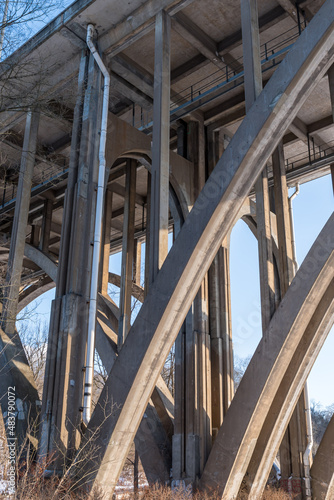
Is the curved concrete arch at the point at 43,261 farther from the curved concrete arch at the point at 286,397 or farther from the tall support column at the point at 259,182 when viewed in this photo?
the curved concrete arch at the point at 286,397

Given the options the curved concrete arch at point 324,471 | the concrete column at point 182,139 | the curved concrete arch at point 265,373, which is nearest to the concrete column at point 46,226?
the concrete column at point 182,139

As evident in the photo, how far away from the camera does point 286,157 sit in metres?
17.8

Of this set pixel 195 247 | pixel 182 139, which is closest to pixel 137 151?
pixel 182 139

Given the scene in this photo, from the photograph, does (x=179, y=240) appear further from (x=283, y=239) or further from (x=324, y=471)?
(x=324, y=471)

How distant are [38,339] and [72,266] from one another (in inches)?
820

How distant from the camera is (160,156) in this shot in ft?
33.1

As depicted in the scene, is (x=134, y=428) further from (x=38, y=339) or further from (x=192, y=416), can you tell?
(x=38, y=339)

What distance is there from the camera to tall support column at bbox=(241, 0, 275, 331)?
984cm

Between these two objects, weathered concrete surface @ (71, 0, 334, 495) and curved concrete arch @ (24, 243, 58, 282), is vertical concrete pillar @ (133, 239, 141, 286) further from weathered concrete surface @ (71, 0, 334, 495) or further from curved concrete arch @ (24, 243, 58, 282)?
weathered concrete surface @ (71, 0, 334, 495)

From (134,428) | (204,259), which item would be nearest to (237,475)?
(134,428)

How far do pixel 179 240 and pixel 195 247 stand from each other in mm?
396

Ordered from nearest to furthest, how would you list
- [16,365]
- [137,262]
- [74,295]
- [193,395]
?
[74,295], [16,365], [193,395], [137,262]

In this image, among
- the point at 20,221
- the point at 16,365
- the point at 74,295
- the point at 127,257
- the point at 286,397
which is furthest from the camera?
the point at 127,257

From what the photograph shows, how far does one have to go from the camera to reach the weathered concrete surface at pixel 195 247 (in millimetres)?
8844
